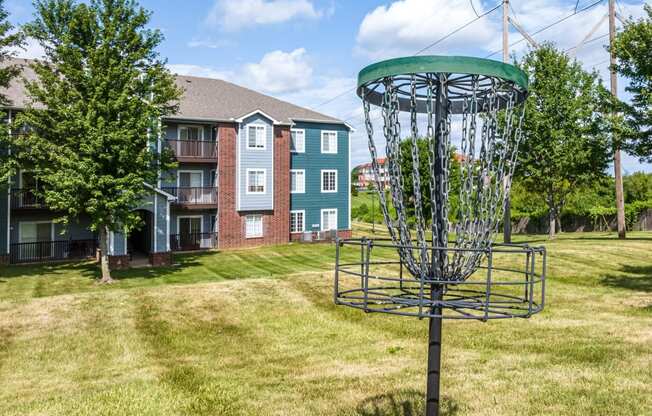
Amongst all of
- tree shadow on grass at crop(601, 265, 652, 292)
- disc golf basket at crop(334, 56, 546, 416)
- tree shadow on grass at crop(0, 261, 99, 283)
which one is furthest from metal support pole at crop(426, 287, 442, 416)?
tree shadow on grass at crop(0, 261, 99, 283)

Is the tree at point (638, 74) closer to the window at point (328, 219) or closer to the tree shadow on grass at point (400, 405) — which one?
the tree shadow on grass at point (400, 405)

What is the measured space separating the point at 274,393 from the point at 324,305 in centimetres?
742

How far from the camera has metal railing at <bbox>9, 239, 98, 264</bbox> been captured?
27.9m

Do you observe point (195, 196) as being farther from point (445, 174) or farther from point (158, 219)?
point (445, 174)

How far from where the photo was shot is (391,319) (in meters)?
14.8

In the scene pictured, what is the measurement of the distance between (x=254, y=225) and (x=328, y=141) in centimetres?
857

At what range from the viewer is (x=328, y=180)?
38.2 metres

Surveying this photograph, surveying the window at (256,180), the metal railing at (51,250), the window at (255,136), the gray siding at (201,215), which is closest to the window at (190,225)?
the gray siding at (201,215)

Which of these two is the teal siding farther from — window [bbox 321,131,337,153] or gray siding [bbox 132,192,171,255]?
gray siding [bbox 132,192,171,255]

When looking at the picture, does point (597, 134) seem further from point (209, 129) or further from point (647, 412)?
point (209, 129)

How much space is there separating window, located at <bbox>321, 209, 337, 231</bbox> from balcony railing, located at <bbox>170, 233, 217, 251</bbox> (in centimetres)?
841

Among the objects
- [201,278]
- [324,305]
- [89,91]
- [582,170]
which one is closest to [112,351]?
[324,305]

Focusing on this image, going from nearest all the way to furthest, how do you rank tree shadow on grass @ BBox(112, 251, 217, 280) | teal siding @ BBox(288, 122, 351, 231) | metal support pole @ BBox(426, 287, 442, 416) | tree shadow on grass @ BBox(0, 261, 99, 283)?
1. metal support pole @ BBox(426, 287, 442, 416)
2. tree shadow on grass @ BBox(112, 251, 217, 280)
3. tree shadow on grass @ BBox(0, 261, 99, 283)
4. teal siding @ BBox(288, 122, 351, 231)

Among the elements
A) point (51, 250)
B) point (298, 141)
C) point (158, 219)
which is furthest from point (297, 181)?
point (51, 250)
